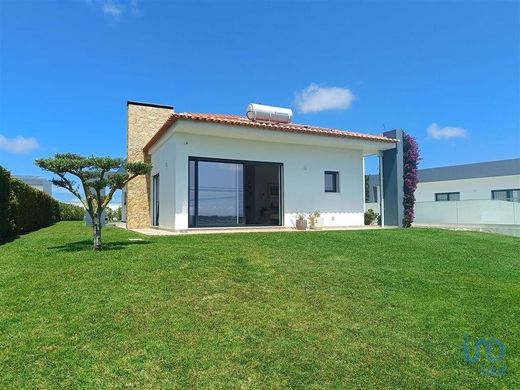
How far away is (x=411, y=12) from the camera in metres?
12.7

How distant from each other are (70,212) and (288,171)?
22.4 m

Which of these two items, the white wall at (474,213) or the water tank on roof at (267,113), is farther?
the white wall at (474,213)

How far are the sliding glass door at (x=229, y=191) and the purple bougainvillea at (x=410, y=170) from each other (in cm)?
598

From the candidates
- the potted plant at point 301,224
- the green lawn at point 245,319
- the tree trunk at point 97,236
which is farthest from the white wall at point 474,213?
the tree trunk at point 97,236

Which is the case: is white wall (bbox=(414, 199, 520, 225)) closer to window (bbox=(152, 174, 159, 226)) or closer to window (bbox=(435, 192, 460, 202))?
window (bbox=(435, 192, 460, 202))

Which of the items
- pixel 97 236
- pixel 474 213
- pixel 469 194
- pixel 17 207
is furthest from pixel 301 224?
pixel 469 194

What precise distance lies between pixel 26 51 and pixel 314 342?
46.1ft

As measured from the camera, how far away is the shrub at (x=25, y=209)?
485 inches

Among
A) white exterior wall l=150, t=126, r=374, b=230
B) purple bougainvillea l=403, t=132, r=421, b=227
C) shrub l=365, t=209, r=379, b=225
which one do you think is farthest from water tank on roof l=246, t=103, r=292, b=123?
shrub l=365, t=209, r=379, b=225

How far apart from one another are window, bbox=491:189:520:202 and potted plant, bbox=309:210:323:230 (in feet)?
70.6

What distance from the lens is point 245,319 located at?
498cm

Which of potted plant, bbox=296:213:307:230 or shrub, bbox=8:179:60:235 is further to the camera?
potted plant, bbox=296:213:307:230

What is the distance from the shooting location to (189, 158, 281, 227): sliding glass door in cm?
1354

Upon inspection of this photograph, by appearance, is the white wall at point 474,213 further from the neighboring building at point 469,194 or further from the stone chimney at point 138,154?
the stone chimney at point 138,154
